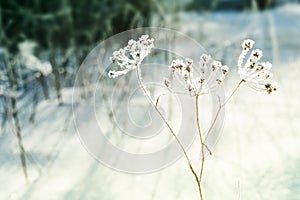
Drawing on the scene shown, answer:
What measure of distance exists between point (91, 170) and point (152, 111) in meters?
0.77

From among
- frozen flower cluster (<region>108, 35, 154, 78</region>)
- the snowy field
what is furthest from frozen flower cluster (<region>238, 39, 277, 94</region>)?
the snowy field

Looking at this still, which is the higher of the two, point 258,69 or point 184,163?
point 258,69

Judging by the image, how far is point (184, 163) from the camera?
2.05 m

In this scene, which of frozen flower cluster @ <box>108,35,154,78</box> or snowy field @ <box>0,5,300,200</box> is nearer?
frozen flower cluster @ <box>108,35,154,78</box>

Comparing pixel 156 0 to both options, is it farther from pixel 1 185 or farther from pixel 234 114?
pixel 1 185

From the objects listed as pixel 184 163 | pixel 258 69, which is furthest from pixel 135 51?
pixel 184 163

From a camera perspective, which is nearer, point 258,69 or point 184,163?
point 258,69

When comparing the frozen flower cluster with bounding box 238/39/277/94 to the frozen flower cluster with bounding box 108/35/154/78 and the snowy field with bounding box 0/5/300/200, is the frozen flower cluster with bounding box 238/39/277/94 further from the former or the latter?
the snowy field with bounding box 0/5/300/200

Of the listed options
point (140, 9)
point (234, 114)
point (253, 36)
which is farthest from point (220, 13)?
point (234, 114)

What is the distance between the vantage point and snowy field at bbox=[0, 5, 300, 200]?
179cm

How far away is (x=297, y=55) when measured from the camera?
4332 millimetres

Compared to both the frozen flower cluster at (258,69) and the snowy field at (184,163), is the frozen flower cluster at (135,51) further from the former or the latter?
the snowy field at (184,163)

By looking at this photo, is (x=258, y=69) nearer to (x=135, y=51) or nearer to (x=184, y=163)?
(x=135, y=51)

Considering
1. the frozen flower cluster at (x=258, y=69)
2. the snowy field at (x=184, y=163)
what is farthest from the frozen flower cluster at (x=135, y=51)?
the snowy field at (x=184, y=163)
